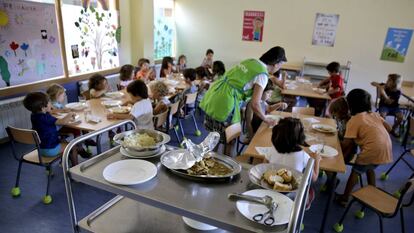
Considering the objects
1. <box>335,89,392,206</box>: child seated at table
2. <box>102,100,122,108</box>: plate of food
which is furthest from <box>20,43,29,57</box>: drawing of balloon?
<box>335,89,392,206</box>: child seated at table

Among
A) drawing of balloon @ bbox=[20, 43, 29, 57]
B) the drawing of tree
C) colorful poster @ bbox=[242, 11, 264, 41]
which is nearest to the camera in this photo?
drawing of balloon @ bbox=[20, 43, 29, 57]

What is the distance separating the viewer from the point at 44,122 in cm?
258

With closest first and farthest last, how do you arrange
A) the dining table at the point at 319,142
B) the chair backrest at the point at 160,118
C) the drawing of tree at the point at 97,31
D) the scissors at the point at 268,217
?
the scissors at the point at 268,217 → the dining table at the point at 319,142 → the chair backrest at the point at 160,118 → the drawing of tree at the point at 97,31

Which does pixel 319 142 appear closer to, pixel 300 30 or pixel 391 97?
pixel 391 97

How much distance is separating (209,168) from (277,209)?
0.37m

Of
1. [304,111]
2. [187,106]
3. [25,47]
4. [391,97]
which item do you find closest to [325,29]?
[391,97]

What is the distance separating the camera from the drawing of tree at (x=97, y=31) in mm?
5027

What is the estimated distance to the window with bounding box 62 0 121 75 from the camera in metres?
4.75

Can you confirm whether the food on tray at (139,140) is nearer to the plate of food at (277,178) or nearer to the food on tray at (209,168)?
the food on tray at (209,168)

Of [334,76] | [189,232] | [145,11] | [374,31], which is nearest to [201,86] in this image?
[334,76]

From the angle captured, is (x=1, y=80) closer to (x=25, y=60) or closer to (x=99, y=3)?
(x=25, y=60)

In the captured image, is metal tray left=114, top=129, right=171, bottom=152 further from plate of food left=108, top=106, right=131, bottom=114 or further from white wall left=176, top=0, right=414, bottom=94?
white wall left=176, top=0, right=414, bottom=94

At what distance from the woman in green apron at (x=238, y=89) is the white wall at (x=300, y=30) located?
4.97 m

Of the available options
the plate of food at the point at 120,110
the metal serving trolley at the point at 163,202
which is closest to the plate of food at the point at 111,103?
the plate of food at the point at 120,110
